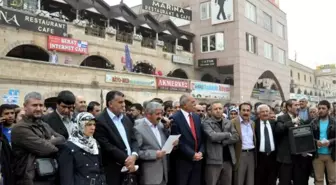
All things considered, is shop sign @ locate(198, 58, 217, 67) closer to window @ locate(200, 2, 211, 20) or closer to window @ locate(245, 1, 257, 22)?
window @ locate(200, 2, 211, 20)

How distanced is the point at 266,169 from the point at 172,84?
15009mm

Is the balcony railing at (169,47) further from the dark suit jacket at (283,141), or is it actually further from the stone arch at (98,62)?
the dark suit jacket at (283,141)

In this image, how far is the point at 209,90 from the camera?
2445 cm

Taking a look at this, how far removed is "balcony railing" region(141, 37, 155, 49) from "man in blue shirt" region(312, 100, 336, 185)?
19.4 m

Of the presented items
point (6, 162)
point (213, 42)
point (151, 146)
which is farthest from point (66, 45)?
point (6, 162)

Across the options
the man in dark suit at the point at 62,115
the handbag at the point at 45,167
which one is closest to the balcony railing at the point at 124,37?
the man in dark suit at the point at 62,115

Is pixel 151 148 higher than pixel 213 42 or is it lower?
lower

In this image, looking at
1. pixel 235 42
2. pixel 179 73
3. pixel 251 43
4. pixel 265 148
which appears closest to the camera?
pixel 265 148

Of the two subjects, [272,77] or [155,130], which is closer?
[155,130]

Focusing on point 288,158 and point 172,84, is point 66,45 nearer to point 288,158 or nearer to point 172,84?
point 172,84

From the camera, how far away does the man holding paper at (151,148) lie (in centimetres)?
446

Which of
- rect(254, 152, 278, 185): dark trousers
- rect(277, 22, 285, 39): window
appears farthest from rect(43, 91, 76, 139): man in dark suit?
rect(277, 22, 285, 39): window

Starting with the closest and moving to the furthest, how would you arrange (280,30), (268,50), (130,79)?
(130,79)
(268,50)
(280,30)

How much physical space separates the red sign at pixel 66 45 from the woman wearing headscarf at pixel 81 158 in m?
15.4
